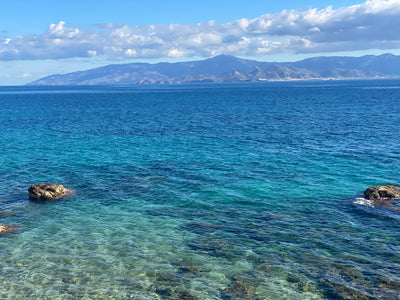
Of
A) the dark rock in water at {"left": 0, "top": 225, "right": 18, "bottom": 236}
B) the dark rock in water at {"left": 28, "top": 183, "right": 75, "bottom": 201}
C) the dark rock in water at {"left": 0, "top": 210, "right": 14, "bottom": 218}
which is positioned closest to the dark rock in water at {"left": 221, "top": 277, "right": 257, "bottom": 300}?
the dark rock in water at {"left": 0, "top": 225, "right": 18, "bottom": 236}

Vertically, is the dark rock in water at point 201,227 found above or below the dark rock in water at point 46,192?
below

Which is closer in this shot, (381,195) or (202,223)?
(202,223)

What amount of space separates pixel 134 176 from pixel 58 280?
2370 centimetres

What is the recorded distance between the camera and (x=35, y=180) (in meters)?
43.5

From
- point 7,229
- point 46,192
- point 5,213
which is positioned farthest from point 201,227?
point 5,213

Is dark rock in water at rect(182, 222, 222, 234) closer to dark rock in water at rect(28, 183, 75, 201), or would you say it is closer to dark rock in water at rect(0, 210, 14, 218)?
dark rock in water at rect(28, 183, 75, 201)

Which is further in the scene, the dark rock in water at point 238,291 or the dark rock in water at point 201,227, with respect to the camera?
the dark rock in water at point 201,227

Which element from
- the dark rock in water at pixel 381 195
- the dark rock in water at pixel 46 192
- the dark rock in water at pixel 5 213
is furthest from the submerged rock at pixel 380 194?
the dark rock in water at pixel 5 213

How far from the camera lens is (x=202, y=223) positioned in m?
31.0

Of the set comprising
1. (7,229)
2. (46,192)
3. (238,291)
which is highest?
(46,192)

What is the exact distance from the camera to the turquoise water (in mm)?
21734

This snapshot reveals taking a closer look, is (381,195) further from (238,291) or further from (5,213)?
(5,213)

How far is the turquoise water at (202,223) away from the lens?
21734 mm

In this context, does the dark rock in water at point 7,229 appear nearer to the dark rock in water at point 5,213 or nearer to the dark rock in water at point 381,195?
the dark rock in water at point 5,213
